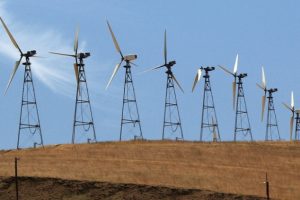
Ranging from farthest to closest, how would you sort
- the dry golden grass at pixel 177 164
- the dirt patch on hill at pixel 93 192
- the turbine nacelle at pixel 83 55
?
the turbine nacelle at pixel 83 55, the dry golden grass at pixel 177 164, the dirt patch on hill at pixel 93 192

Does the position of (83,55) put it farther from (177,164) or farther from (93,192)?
(93,192)

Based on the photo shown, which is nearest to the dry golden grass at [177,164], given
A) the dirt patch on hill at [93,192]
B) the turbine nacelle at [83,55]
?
the dirt patch on hill at [93,192]

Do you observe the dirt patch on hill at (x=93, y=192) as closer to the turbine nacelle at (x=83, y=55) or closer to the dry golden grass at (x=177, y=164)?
the dry golden grass at (x=177, y=164)

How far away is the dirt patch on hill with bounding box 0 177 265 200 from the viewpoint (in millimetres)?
74812

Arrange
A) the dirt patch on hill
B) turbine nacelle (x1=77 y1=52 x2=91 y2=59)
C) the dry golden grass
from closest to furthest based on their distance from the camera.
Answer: the dirt patch on hill
the dry golden grass
turbine nacelle (x1=77 y1=52 x2=91 y2=59)

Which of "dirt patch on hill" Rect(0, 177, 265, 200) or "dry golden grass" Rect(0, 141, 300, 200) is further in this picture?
"dry golden grass" Rect(0, 141, 300, 200)

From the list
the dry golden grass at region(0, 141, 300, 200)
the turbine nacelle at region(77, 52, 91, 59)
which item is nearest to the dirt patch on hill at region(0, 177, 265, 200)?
the dry golden grass at region(0, 141, 300, 200)

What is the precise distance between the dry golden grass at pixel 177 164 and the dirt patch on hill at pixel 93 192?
2083 mm

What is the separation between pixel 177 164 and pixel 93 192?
15.1 metres

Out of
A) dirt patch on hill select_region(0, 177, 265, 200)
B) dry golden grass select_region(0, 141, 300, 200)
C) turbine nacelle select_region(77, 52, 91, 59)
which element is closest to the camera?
dirt patch on hill select_region(0, 177, 265, 200)

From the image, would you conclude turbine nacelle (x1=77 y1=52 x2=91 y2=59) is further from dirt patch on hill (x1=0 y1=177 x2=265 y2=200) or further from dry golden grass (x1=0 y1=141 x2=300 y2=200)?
dirt patch on hill (x1=0 y1=177 x2=265 y2=200)

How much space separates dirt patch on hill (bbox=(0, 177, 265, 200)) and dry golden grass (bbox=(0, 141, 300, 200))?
82.0 inches

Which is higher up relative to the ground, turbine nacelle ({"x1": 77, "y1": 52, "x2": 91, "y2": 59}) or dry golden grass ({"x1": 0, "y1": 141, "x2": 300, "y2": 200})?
turbine nacelle ({"x1": 77, "y1": 52, "x2": 91, "y2": 59})

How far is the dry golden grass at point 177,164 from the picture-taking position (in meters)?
80.4
